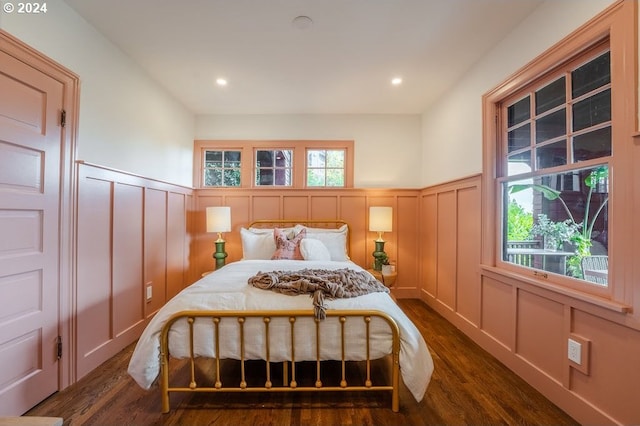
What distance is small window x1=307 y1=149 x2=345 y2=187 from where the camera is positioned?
12.4ft

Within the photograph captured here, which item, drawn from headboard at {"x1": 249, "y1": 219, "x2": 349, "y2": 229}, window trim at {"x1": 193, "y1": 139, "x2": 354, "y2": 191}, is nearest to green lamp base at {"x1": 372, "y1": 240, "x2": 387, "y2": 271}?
headboard at {"x1": 249, "y1": 219, "x2": 349, "y2": 229}

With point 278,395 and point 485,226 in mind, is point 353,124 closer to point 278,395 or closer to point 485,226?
point 485,226

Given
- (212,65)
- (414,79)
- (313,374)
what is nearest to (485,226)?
(414,79)

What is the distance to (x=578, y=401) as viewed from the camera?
1512 mm

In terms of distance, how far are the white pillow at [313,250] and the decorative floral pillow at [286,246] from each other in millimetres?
72

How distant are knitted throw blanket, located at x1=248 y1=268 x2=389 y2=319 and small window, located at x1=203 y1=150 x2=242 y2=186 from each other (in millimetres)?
2246

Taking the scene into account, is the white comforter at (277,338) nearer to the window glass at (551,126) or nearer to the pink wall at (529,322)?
the pink wall at (529,322)

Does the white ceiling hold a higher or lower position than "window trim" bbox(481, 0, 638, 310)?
higher

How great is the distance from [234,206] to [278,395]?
2.57 metres

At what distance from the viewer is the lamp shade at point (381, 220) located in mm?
3309

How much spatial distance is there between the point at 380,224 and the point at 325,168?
46.4 inches

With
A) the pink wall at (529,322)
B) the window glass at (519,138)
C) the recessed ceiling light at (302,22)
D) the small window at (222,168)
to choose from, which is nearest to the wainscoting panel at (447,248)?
the pink wall at (529,322)

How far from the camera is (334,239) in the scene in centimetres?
323

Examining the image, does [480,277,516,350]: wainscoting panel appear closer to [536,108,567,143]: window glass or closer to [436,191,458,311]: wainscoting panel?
[436,191,458,311]: wainscoting panel
